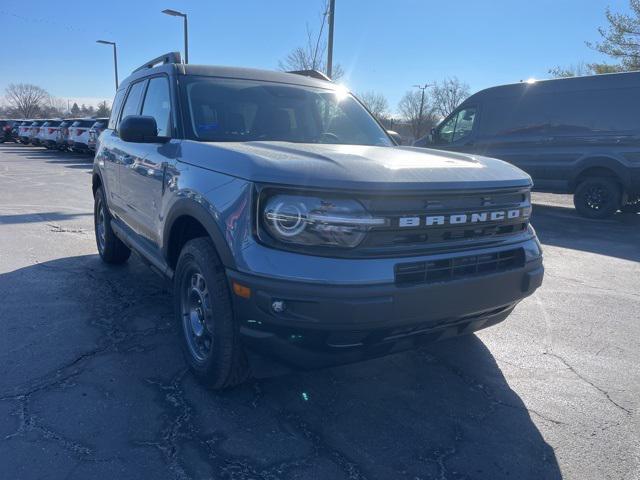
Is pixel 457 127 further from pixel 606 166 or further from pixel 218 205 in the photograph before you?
pixel 218 205

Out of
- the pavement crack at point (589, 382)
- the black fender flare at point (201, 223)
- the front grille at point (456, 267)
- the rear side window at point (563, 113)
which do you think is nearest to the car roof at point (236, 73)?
the black fender flare at point (201, 223)

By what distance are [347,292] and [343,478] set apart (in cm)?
85

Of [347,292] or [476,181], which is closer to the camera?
[347,292]

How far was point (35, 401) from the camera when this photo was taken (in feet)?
9.37

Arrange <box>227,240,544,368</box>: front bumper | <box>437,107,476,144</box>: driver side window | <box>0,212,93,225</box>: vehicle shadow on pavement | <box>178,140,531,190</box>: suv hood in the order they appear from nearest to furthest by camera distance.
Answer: <box>227,240,544,368</box>: front bumper < <box>178,140,531,190</box>: suv hood < <box>0,212,93,225</box>: vehicle shadow on pavement < <box>437,107,476,144</box>: driver side window

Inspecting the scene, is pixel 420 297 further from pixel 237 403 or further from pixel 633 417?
pixel 633 417

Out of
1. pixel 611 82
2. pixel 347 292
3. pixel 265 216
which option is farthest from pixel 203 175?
pixel 611 82

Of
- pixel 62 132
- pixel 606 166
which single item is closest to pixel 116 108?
pixel 606 166

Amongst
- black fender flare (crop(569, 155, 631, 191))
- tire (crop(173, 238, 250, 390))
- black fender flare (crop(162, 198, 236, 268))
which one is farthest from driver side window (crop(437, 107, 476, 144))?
tire (crop(173, 238, 250, 390))

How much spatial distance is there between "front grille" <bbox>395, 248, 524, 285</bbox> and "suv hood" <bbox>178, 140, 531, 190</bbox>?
361 millimetres

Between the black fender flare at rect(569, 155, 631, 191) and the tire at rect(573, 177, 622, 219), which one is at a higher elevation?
the black fender flare at rect(569, 155, 631, 191)

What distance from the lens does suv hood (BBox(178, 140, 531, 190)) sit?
235 centimetres

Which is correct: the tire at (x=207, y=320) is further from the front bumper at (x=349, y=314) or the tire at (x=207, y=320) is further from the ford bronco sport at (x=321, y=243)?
the front bumper at (x=349, y=314)

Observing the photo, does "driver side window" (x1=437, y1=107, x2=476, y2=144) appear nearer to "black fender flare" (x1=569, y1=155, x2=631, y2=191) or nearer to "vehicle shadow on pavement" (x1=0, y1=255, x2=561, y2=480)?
"black fender flare" (x1=569, y1=155, x2=631, y2=191)
